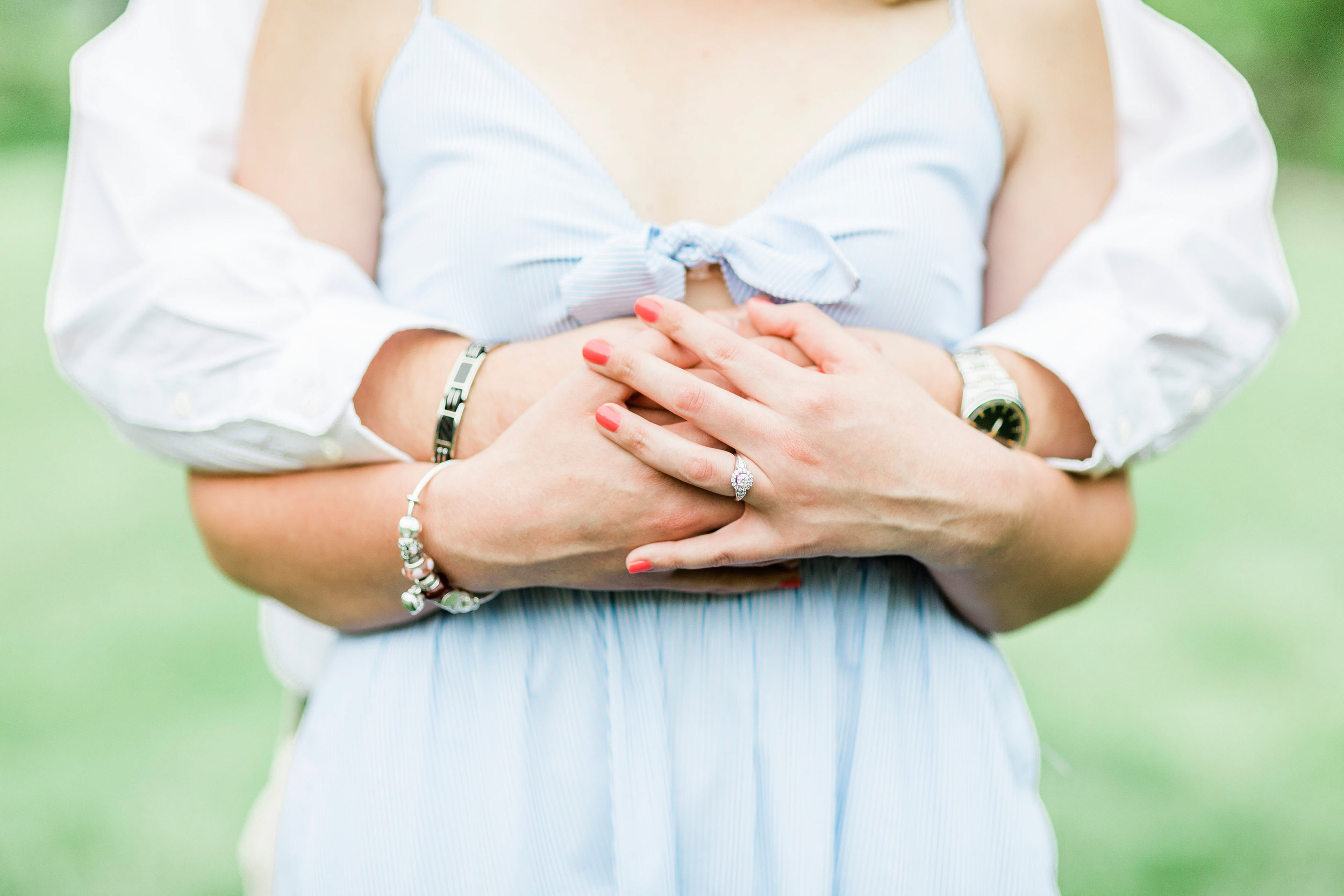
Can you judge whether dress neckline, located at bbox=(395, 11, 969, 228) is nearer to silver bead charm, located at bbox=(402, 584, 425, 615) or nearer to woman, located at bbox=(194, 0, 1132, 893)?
woman, located at bbox=(194, 0, 1132, 893)

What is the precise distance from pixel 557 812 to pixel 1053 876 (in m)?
0.55

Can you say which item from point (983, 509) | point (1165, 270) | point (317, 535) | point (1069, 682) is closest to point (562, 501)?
point (317, 535)

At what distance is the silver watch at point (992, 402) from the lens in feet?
3.82

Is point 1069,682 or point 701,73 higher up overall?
point 701,73

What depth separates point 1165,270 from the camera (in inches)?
49.1

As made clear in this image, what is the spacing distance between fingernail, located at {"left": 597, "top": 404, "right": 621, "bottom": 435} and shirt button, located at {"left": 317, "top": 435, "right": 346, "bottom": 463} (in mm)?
302

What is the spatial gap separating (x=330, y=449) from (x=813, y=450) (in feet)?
1.67

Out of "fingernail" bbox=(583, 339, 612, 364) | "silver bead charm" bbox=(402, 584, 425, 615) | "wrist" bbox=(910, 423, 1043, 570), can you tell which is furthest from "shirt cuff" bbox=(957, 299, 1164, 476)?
"silver bead charm" bbox=(402, 584, 425, 615)

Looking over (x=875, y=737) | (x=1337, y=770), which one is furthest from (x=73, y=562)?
(x=1337, y=770)

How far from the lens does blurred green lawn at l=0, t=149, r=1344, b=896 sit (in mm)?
2836

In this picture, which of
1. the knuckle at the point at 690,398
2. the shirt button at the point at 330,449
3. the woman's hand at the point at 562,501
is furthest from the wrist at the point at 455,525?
the knuckle at the point at 690,398

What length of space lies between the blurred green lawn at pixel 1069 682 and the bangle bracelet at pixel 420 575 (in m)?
2.04

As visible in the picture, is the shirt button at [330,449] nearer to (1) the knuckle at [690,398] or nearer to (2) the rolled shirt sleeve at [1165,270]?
(1) the knuckle at [690,398]

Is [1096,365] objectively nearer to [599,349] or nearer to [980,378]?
[980,378]
